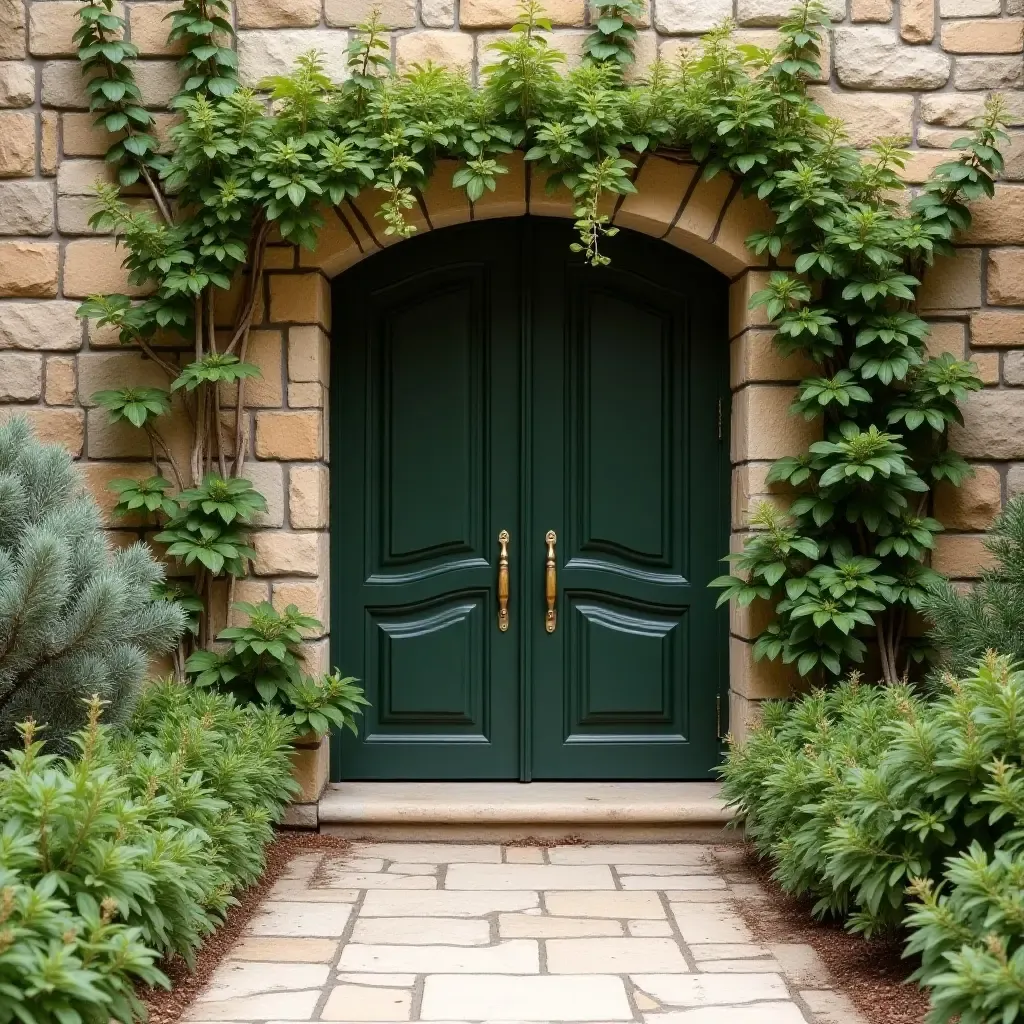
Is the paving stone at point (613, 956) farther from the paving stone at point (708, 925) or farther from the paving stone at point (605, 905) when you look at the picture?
the paving stone at point (605, 905)

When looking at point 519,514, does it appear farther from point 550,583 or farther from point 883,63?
point 883,63

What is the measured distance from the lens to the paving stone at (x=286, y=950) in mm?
3303

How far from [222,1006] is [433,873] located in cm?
129

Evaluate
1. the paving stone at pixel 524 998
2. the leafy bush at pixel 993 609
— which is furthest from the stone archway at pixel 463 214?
the paving stone at pixel 524 998

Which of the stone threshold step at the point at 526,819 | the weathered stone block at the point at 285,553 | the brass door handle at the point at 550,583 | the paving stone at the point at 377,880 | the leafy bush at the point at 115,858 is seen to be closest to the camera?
the leafy bush at the point at 115,858

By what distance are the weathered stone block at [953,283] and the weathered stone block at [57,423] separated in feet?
10.5

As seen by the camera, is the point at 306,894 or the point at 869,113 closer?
the point at 306,894

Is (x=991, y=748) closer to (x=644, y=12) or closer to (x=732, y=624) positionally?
(x=732, y=624)

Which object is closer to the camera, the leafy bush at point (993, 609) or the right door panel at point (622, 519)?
the leafy bush at point (993, 609)

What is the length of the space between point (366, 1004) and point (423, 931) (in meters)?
0.59

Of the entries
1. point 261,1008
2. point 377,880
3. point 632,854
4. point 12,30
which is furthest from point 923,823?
point 12,30

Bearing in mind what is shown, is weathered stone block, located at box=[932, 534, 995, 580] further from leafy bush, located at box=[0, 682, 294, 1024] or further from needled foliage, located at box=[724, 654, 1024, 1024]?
leafy bush, located at box=[0, 682, 294, 1024]

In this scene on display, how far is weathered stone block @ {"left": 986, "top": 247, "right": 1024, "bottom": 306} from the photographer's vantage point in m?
4.73

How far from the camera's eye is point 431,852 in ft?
14.6
